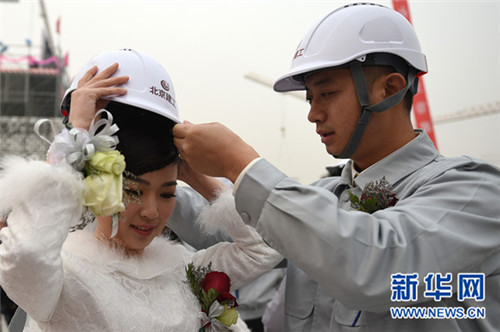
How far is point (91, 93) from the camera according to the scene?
6.52 feet

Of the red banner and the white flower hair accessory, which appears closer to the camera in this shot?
the white flower hair accessory

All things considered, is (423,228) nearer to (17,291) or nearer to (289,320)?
(289,320)

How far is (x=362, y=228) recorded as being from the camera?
65.1 inches

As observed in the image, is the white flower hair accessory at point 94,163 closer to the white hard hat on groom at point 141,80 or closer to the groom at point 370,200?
the groom at point 370,200

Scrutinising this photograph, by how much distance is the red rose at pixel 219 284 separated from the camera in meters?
2.26

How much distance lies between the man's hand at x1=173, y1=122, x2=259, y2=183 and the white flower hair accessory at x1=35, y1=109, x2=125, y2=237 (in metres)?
0.30

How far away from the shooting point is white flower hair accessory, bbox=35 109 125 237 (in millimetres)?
1718

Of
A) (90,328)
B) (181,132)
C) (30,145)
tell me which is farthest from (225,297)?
(30,145)

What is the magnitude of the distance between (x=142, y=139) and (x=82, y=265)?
0.63 meters

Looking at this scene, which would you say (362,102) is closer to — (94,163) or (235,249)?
(235,249)

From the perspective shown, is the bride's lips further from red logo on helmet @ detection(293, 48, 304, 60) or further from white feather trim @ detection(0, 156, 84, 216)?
red logo on helmet @ detection(293, 48, 304, 60)

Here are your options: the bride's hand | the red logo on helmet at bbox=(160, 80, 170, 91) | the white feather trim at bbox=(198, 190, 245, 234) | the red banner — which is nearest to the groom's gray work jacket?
the white feather trim at bbox=(198, 190, 245, 234)

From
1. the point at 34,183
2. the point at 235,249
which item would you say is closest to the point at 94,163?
the point at 34,183

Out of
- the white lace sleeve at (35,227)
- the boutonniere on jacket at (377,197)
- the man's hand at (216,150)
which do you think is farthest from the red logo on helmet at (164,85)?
the boutonniere on jacket at (377,197)
